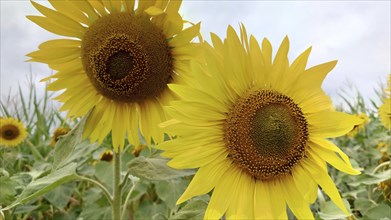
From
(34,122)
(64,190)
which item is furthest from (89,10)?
(34,122)

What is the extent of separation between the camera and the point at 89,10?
1432 mm

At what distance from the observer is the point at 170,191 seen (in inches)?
67.9

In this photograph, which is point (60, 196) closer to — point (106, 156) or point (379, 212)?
point (106, 156)

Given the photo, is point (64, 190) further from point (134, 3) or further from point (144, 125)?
point (134, 3)

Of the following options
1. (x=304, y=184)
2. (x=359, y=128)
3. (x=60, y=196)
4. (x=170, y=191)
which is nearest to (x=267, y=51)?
(x=304, y=184)

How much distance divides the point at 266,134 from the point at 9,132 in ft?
9.24

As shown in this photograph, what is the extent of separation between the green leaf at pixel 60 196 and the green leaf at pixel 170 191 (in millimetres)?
501

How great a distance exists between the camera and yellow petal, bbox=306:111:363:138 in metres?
1.16

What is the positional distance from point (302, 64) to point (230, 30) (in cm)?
18

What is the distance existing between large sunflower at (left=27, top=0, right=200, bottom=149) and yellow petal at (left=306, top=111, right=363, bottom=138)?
369mm

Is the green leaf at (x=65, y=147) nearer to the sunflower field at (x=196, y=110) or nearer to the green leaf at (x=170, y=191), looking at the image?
the sunflower field at (x=196, y=110)

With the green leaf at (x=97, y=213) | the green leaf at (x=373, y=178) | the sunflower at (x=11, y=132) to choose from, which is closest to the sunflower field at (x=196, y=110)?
the green leaf at (x=373, y=178)

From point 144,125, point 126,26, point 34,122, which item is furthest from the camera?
point 34,122

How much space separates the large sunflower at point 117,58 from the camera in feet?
4.50
